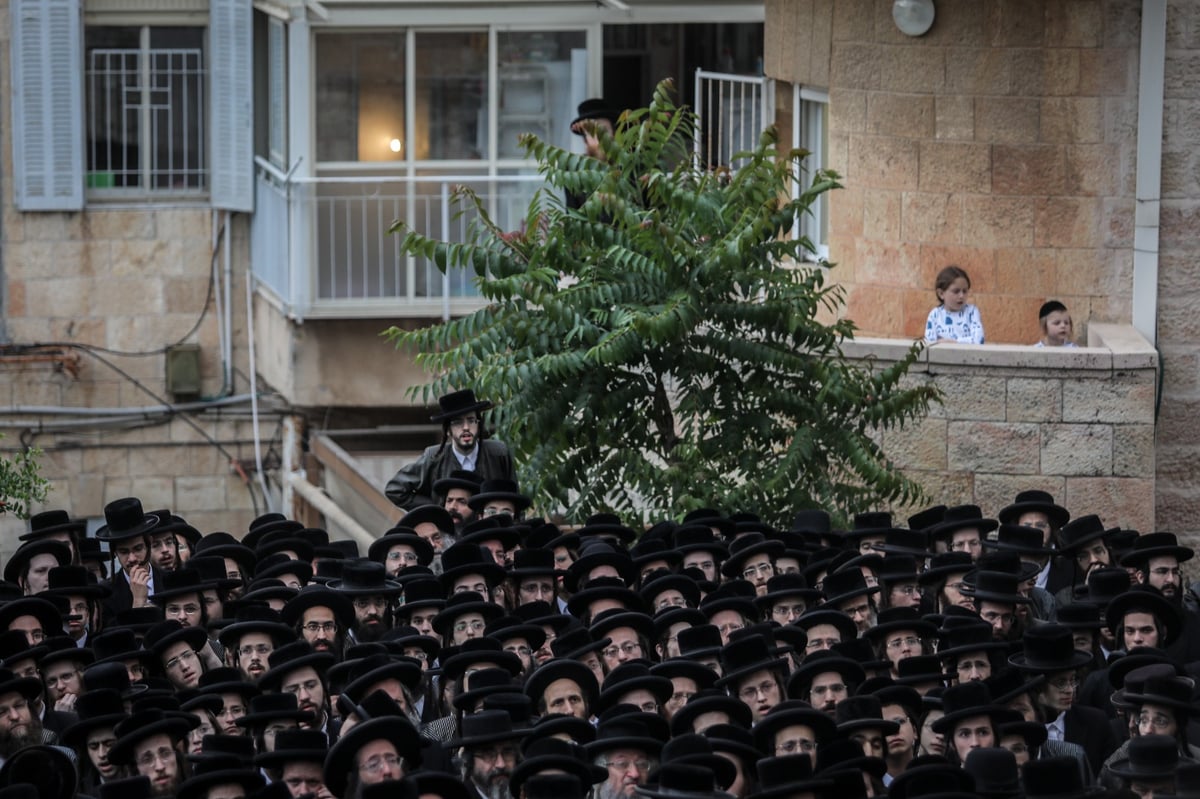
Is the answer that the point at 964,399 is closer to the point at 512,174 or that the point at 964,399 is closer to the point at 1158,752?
the point at 1158,752

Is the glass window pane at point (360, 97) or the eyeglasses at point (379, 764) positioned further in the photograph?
the glass window pane at point (360, 97)

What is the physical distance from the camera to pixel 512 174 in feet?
80.9

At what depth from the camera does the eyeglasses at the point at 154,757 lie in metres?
10.2

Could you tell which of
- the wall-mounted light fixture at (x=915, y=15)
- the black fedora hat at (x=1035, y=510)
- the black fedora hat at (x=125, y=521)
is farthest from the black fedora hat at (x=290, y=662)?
the wall-mounted light fixture at (x=915, y=15)

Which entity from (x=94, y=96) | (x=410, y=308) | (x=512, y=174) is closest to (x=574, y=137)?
(x=512, y=174)

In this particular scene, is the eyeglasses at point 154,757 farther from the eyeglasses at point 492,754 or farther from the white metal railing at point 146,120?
the white metal railing at point 146,120

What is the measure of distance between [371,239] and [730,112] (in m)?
5.12

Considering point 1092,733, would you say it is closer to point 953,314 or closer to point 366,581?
point 366,581

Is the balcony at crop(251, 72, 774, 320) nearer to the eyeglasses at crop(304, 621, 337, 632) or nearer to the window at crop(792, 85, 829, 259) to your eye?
the window at crop(792, 85, 829, 259)

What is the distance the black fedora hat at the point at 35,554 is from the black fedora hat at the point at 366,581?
1816 millimetres

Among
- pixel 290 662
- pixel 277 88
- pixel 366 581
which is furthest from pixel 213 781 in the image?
pixel 277 88

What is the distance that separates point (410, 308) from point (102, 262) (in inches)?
154

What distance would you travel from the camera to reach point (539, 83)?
24.6m

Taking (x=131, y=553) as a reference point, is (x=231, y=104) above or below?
above
